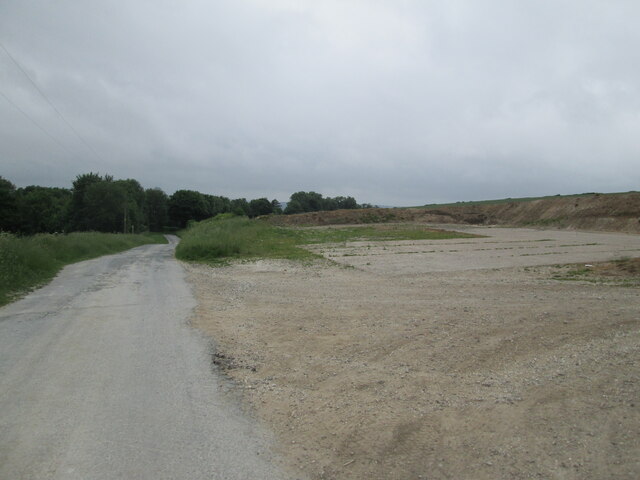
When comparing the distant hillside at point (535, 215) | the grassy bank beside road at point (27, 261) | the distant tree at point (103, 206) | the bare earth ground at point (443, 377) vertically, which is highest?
the distant tree at point (103, 206)

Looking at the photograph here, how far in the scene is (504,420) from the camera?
423 cm

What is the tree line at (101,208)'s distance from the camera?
66750 millimetres

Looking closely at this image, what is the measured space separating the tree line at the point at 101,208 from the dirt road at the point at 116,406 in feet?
184

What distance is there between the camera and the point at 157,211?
117 metres

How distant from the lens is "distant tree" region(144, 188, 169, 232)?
378 feet

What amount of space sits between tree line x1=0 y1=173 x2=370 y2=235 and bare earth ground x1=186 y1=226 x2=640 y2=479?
186ft

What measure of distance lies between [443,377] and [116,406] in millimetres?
3799

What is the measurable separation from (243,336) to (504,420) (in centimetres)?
Result: 462

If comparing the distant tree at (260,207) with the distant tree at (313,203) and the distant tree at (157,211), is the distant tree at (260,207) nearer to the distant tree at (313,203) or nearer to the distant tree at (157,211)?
the distant tree at (313,203)

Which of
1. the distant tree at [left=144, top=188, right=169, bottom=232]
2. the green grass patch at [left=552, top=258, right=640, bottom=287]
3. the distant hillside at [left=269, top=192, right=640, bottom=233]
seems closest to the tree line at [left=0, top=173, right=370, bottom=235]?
the distant tree at [left=144, top=188, right=169, bottom=232]

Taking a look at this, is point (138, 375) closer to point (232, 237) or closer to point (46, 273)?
point (46, 273)

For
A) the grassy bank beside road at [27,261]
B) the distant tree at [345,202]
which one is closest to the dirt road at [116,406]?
the grassy bank beside road at [27,261]

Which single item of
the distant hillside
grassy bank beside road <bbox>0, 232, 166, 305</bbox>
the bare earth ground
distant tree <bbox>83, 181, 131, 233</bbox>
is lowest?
the bare earth ground

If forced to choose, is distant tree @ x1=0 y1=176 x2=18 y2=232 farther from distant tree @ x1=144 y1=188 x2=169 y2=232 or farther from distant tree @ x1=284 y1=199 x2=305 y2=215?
distant tree @ x1=284 y1=199 x2=305 y2=215
